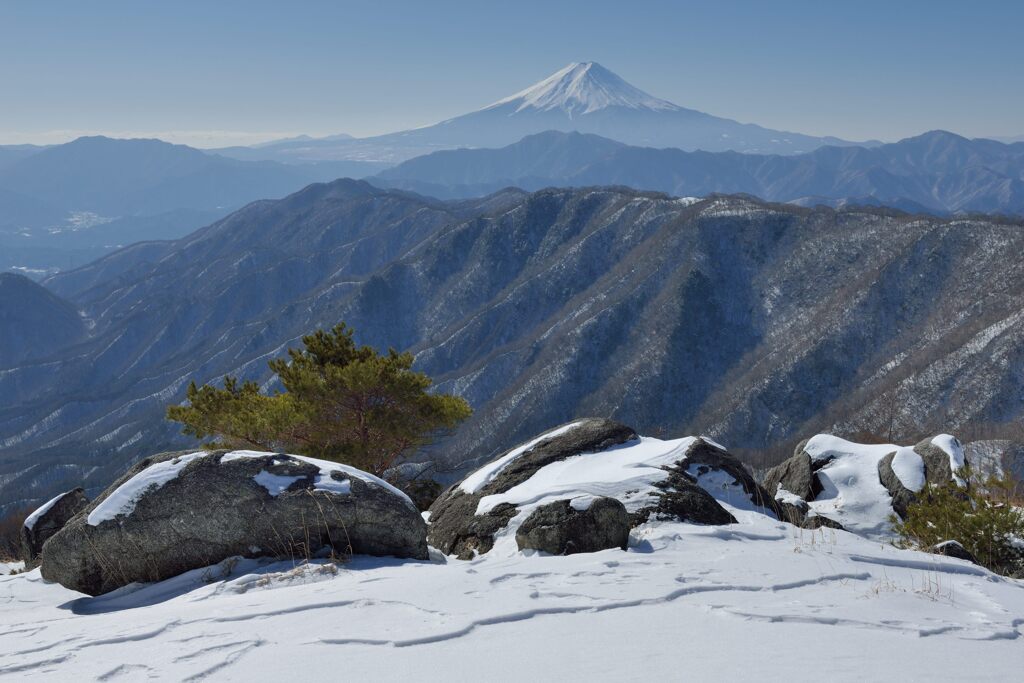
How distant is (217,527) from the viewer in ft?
32.7

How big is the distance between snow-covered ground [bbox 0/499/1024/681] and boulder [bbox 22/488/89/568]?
471 inches

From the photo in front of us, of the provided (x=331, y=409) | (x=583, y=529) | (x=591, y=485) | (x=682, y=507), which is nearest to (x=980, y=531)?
(x=682, y=507)

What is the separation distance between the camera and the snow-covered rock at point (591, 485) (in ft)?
37.0

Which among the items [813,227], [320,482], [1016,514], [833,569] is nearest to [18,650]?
[320,482]

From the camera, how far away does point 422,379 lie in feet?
79.4

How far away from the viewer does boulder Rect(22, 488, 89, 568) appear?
62.0 ft

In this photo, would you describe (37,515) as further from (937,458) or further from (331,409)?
(937,458)

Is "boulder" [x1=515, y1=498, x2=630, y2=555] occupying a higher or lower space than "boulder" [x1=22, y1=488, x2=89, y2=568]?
higher

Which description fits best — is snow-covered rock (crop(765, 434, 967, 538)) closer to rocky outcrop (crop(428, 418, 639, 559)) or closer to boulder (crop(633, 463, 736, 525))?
rocky outcrop (crop(428, 418, 639, 559))

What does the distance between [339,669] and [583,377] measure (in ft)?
568

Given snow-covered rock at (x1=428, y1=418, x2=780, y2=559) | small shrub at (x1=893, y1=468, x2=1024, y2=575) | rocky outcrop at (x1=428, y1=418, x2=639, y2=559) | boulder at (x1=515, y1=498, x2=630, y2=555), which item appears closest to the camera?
boulder at (x1=515, y1=498, x2=630, y2=555)

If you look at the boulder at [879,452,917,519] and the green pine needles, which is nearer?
the boulder at [879,452,917,519]

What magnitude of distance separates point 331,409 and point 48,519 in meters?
8.78

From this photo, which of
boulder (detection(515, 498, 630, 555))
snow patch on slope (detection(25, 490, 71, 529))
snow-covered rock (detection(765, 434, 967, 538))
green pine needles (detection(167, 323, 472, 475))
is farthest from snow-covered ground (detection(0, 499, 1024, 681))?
snow-covered rock (detection(765, 434, 967, 538))
